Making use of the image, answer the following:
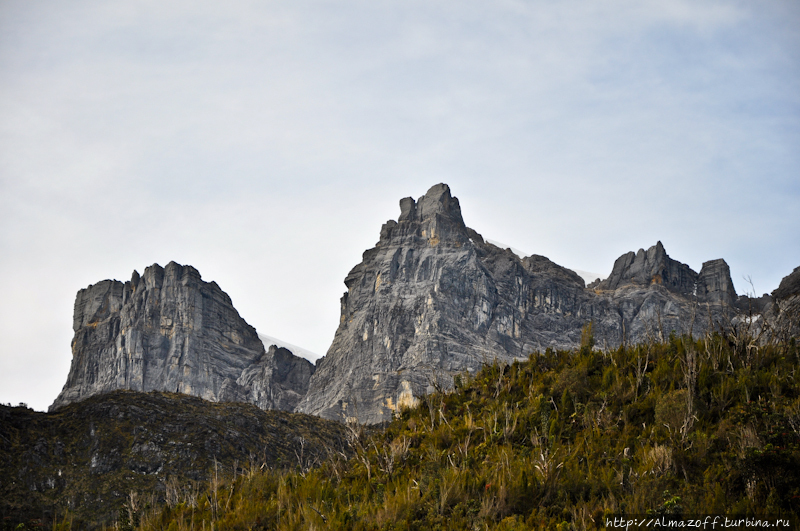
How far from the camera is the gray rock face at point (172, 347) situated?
502 feet

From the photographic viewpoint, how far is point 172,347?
159 meters

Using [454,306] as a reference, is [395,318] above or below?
below

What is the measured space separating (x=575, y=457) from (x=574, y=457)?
0.08m

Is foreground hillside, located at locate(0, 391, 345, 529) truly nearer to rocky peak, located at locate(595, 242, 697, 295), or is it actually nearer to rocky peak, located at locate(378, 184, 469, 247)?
rocky peak, located at locate(378, 184, 469, 247)

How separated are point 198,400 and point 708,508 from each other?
72084 mm

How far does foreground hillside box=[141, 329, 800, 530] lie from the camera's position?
12.0 meters

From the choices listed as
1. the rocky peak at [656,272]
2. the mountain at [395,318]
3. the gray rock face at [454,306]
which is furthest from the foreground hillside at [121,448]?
the rocky peak at [656,272]

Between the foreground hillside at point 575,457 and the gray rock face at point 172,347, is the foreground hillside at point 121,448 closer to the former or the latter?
the foreground hillside at point 575,457

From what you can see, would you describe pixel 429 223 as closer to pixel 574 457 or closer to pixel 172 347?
pixel 172 347

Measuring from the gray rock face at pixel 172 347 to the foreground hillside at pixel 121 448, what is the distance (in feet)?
255

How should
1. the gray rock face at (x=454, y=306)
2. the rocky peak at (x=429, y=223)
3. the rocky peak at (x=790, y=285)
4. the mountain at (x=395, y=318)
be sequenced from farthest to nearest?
1. the rocky peak at (x=429, y=223)
2. the mountain at (x=395, y=318)
3. the gray rock face at (x=454, y=306)
4. the rocky peak at (x=790, y=285)

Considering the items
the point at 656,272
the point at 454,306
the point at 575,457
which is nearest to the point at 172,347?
the point at 454,306

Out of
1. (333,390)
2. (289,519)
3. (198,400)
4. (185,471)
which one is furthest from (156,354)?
(289,519)

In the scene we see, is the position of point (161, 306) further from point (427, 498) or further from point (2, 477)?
point (427, 498)
